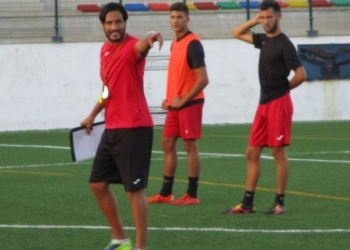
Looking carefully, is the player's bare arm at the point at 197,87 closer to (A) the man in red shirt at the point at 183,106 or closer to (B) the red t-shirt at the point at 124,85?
(A) the man in red shirt at the point at 183,106

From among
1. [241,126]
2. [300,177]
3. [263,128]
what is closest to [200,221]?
[263,128]

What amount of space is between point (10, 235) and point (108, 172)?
4.89ft

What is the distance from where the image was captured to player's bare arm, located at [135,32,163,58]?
8.20 meters

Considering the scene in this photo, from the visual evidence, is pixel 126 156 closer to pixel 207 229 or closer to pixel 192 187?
pixel 207 229

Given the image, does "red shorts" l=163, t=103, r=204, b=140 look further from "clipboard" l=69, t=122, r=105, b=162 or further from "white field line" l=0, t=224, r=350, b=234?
"clipboard" l=69, t=122, r=105, b=162

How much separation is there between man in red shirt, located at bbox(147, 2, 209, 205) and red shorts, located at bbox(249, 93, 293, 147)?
35.8 inches

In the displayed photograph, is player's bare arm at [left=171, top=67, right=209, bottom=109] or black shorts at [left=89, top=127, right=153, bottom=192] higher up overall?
player's bare arm at [left=171, top=67, right=209, bottom=109]

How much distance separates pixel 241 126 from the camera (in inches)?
981

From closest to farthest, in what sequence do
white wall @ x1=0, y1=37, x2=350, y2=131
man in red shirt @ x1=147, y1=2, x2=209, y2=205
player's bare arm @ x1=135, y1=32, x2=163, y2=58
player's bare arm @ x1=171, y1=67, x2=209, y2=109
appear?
player's bare arm @ x1=135, y1=32, x2=163, y2=58, player's bare arm @ x1=171, y1=67, x2=209, y2=109, man in red shirt @ x1=147, y1=2, x2=209, y2=205, white wall @ x1=0, y1=37, x2=350, y2=131

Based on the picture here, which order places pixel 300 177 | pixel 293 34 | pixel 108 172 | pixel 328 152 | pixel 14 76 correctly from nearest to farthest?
pixel 108 172, pixel 300 177, pixel 328 152, pixel 14 76, pixel 293 34

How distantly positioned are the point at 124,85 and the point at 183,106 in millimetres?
3335

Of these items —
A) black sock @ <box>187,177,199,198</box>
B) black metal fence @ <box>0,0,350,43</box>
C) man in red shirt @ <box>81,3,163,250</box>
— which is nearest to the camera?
man in red shirt @ <box>81,3,163,250</box>

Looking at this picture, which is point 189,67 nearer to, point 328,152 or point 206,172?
point 206,172

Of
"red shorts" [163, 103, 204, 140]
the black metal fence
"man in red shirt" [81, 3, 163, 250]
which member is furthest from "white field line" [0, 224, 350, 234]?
the black metal fence
